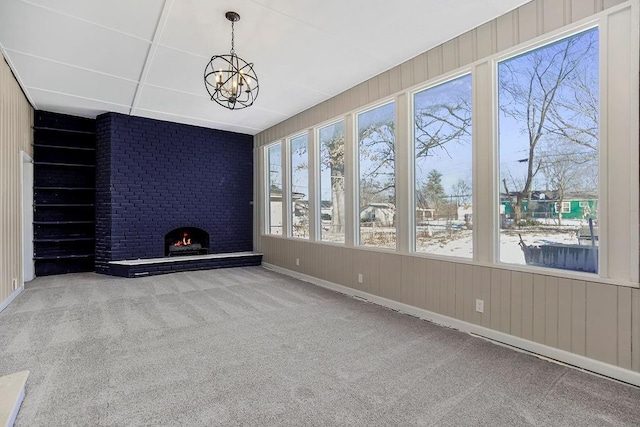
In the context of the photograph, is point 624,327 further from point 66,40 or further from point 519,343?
point 66,40

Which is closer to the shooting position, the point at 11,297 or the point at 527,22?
the point at 527,22

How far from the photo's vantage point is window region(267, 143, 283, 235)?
258 inches

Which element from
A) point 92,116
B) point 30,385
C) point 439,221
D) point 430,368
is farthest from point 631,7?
point 92,116

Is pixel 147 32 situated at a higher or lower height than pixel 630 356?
higher

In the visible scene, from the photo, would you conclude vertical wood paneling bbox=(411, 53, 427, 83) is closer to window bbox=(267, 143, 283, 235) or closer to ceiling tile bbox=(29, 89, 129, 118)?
window bbox=(267, 143, 283, 235)

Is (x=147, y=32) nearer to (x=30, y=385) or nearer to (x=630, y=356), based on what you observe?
(x=30, y=385)

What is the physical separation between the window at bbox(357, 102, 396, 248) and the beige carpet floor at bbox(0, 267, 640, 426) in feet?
3.34

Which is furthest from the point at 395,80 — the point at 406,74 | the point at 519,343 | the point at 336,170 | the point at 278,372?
the point at 278,372

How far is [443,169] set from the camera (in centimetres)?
354

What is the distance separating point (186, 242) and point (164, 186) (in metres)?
1.29

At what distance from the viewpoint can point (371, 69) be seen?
4000mm

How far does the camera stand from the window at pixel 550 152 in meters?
2.50

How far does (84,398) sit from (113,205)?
4.67 m

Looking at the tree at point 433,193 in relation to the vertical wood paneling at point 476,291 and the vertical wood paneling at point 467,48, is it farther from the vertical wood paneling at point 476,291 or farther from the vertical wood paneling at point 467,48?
the vertical wood paneling at point 467,48
